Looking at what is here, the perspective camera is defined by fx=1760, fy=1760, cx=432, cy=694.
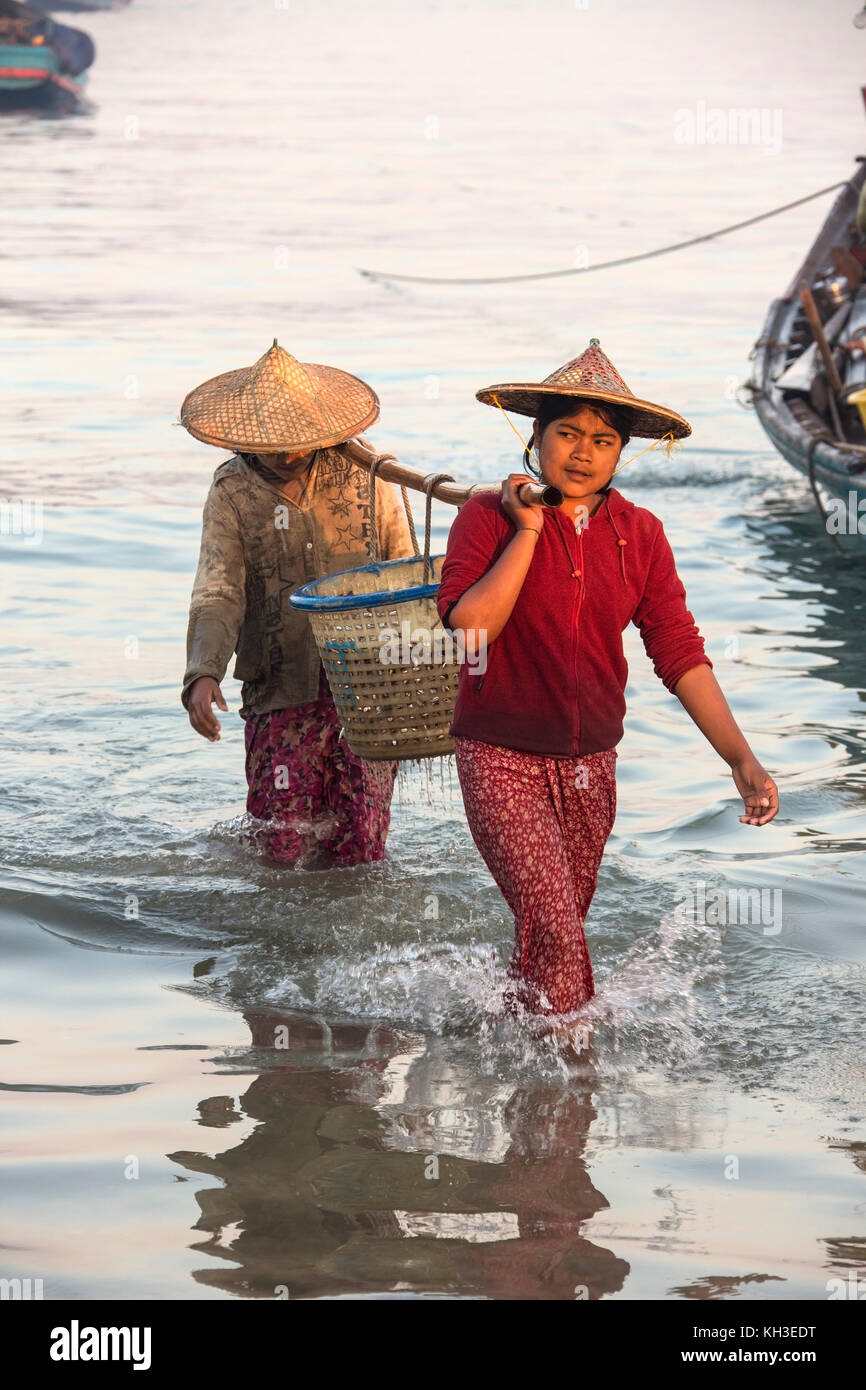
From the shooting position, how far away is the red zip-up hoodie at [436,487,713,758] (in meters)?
3.84

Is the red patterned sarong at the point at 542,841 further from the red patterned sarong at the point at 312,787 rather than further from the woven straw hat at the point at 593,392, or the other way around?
the red patterned sarong at the point at 312,787

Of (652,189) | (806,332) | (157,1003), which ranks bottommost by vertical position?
(157,1003)

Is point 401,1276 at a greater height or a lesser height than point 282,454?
lesser

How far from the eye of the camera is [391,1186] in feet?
12.5

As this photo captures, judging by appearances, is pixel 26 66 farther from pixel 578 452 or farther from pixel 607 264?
pixel 578 452

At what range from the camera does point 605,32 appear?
299 ft

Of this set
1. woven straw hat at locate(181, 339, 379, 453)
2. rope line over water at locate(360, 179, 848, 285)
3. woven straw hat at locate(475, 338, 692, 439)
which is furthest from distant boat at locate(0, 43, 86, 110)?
woven straw hat at locate(475, 338, 692, 439)

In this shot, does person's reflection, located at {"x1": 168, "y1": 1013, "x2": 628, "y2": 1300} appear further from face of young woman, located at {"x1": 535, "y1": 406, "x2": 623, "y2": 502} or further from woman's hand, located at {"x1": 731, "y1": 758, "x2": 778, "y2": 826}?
face of young woman, located at {"x1": 535, "y1": 406, "x2": 623, "y2": 502}

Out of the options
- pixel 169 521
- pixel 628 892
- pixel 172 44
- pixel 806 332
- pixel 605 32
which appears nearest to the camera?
pixel 628 892

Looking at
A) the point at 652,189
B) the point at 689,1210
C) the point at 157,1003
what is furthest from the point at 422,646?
the point at 652,189

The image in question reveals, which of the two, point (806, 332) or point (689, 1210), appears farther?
point (806, 332)

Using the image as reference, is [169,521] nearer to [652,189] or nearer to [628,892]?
[628,892]

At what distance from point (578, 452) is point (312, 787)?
6.45ft

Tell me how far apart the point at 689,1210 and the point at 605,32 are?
9467 cm
